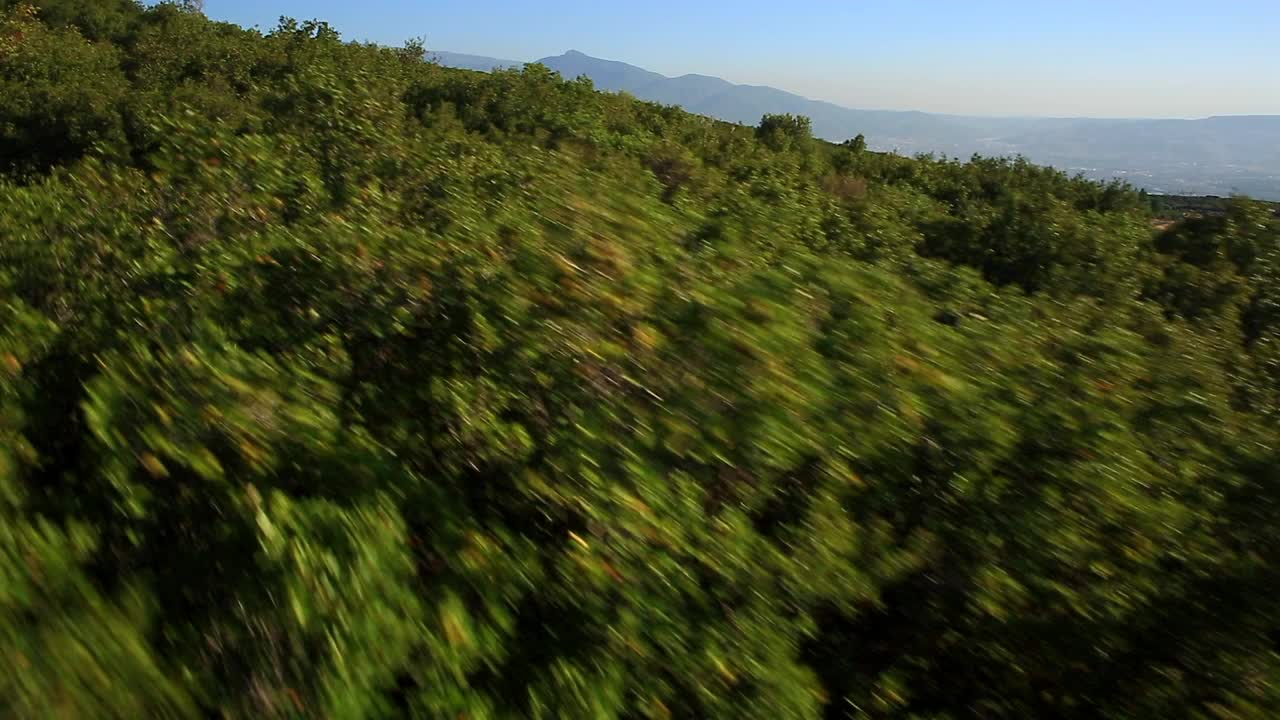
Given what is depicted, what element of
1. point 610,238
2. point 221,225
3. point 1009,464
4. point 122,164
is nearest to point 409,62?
point 122,164

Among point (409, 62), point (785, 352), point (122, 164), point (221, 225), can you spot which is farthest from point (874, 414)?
point (409, 62)

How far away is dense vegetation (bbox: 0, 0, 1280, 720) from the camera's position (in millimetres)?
2322

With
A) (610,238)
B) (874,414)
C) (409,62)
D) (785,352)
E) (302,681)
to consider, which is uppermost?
(409,62)

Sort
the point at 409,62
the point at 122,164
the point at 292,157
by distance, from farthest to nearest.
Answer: the point at 409,62, the point at 122,164, the point at 292,157

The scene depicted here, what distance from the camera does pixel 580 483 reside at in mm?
2982

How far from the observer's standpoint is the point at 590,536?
2.84 metres

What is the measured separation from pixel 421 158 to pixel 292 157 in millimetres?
1128

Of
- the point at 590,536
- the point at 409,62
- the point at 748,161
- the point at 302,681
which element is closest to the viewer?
the point at 302,681

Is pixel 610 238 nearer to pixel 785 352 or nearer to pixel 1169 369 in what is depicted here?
pixel 785 352

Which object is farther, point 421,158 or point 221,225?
point 421,158

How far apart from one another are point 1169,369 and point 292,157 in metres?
6.99

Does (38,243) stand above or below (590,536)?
above

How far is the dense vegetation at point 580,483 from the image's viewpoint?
2.32 meters

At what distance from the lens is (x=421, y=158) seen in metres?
7.45
